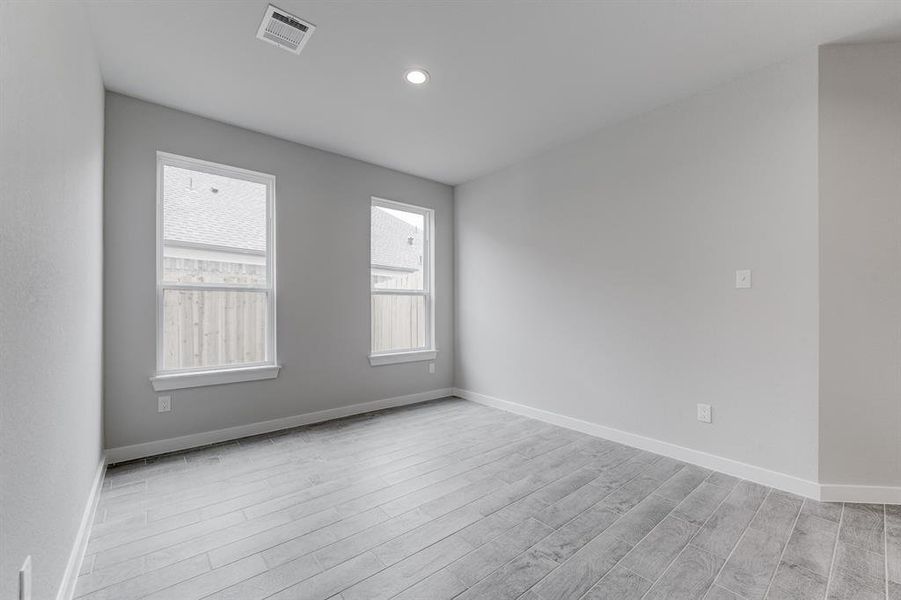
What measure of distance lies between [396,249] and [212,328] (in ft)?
6.75

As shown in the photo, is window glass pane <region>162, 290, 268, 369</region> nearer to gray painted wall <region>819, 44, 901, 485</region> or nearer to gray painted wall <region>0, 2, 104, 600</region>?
gray painted wall <region>0, 2, 104, 600</region>

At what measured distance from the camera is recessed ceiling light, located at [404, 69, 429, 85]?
2.62 meters

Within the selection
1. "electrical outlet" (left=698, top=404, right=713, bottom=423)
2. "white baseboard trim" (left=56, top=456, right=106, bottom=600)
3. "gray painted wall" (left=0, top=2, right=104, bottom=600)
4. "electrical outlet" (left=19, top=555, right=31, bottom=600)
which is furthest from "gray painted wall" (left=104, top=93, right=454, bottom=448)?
"electrical outlet" (left=698, top=404, right=713, bottom=423)

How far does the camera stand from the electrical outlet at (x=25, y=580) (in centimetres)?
107

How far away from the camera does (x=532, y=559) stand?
1.80 meters

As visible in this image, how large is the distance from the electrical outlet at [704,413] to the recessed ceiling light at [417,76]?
302 centimetres

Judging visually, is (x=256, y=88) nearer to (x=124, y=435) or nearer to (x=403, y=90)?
(x=403, y=90)

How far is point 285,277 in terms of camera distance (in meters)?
3.66

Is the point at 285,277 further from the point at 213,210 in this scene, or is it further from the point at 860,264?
the point at 860,264

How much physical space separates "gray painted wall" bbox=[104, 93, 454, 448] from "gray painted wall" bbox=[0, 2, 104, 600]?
85cm

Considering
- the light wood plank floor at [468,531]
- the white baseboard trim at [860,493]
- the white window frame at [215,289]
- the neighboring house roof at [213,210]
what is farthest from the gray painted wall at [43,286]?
the white baseboard trim at [860,493]

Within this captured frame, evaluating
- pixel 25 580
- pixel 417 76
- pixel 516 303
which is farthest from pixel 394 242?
pixel 25 580

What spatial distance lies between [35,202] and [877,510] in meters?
4.11

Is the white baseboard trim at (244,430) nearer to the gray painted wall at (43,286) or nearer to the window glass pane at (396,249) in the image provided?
the gray painted wall at (43,286)
